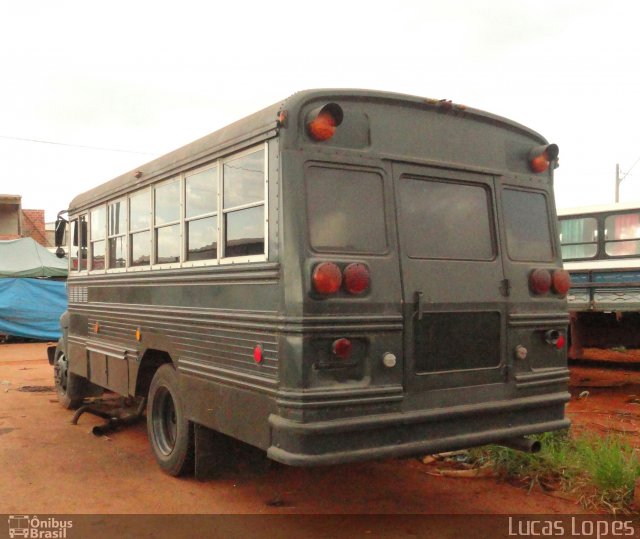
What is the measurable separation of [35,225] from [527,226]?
2563cm

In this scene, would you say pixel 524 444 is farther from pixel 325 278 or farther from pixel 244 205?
pixel 244 205

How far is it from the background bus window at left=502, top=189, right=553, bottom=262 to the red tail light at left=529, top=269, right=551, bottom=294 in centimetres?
13

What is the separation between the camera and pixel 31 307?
18766 mm

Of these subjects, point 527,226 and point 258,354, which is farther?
point 527,226

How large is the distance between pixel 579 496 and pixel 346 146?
310cm

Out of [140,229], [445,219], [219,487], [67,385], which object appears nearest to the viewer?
[445,219]

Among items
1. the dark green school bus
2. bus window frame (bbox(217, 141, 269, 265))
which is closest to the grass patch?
the dark green school bus

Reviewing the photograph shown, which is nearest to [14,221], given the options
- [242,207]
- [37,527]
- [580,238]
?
[580,238]

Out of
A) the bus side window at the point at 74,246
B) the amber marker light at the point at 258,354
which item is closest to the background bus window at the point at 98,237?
the bus side window at the point at 74,246

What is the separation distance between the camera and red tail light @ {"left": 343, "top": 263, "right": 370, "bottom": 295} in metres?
4.07

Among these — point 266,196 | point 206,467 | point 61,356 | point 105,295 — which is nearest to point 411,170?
point 266,196

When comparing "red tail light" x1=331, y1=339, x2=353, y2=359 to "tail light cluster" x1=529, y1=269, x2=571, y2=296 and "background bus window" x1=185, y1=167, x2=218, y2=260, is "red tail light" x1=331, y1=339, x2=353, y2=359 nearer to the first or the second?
"background bus window" x1=185, y1=167, x2=218, y2=260

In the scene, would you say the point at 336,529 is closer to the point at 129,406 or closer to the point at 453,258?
the point at 453,258

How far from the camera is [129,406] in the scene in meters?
8.71
